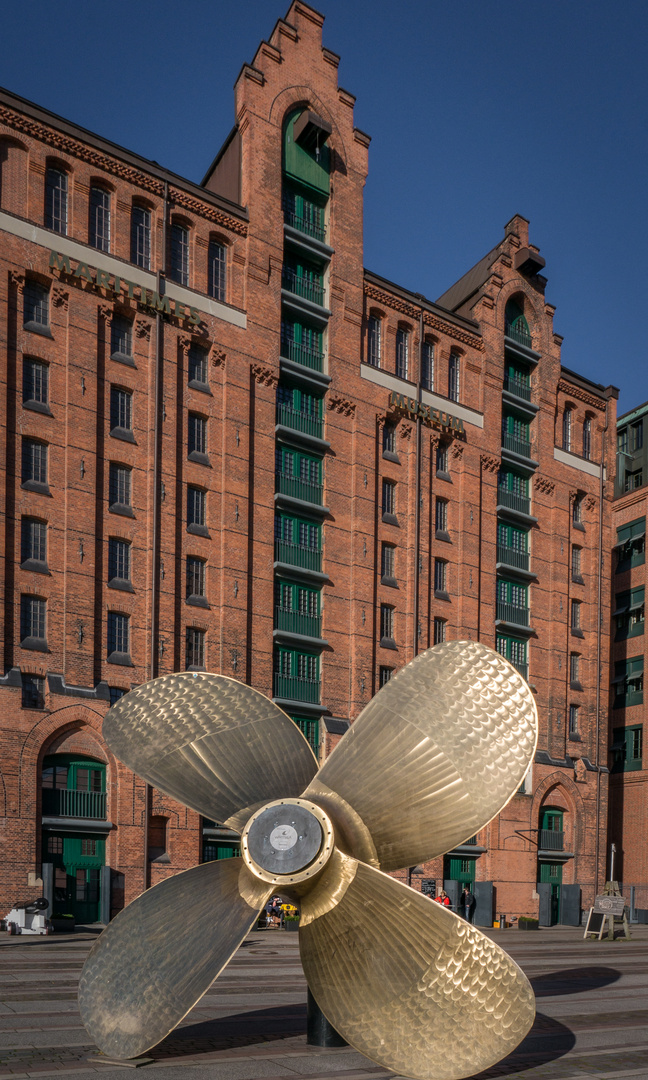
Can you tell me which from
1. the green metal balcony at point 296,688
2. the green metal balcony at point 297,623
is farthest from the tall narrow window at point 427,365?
the green metal balcony at point 296,688

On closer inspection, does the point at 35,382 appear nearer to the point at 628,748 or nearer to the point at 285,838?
the point at 285,838

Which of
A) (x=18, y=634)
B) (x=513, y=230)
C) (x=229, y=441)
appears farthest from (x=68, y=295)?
(x=513, y=230)

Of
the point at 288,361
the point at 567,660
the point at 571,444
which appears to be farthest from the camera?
the point at 571,444

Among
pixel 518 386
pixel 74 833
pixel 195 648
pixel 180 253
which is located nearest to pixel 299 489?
pixel 195 648

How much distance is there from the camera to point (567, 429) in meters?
50.1

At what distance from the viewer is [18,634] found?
30156 millimetres

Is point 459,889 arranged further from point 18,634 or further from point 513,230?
point 513,230

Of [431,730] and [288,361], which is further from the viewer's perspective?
[288,361]

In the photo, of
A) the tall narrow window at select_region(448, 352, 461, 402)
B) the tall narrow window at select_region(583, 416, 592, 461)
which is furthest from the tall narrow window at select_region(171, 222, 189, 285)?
the tall narrow window at select_region(583, 416, 592, 461)

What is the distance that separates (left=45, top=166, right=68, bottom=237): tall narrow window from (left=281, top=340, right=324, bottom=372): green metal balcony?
9.01 meters

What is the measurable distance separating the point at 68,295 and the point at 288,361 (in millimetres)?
8416

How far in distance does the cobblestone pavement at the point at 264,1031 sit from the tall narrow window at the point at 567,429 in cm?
3086

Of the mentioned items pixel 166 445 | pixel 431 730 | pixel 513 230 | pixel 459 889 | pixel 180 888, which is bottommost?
pixel 459 889

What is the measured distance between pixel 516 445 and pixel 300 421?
12.3m
